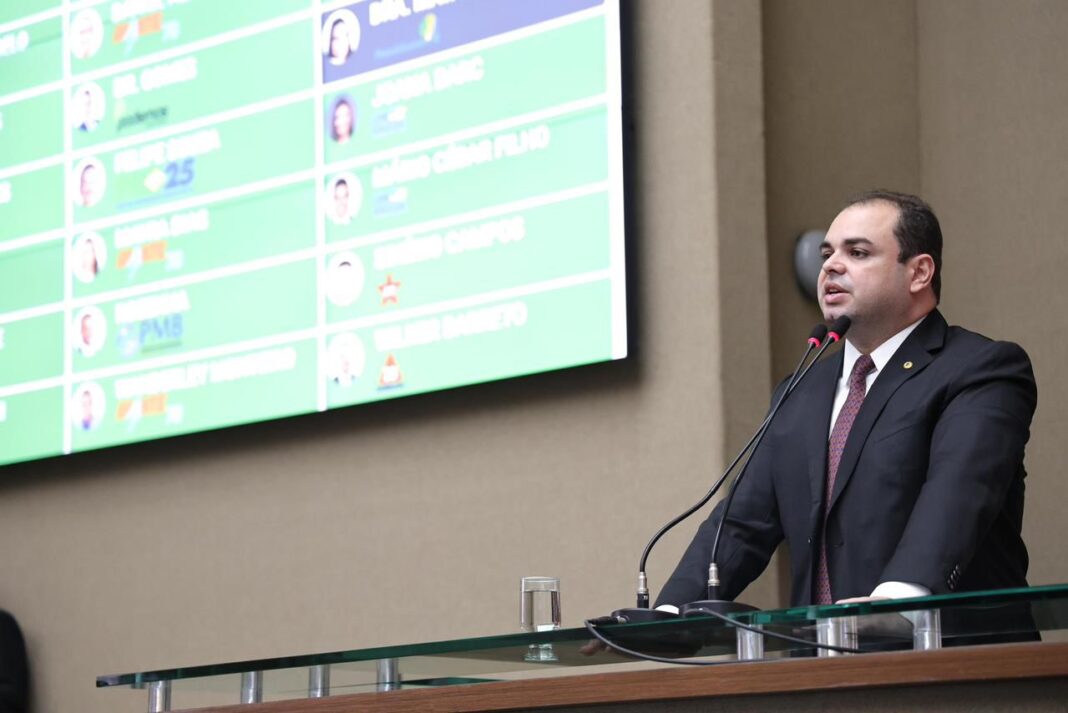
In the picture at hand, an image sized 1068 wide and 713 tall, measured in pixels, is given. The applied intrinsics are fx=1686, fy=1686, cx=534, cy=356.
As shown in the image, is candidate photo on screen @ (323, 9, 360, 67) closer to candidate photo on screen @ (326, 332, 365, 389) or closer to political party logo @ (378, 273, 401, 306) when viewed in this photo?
political party logo @ (378, 273, 401, 306)

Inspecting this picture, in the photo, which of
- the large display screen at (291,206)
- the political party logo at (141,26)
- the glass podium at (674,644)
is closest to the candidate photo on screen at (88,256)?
the large display screen at (291,206)

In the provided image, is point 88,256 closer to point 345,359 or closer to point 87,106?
point 87,106

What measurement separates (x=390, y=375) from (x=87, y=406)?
3.45 feet

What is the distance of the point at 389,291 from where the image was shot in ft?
12.9

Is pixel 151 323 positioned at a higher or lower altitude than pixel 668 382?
higher

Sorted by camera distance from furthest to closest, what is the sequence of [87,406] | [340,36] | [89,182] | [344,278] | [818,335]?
[89,182] → [87,406] → [340,36] → [344,278] → [818,335]

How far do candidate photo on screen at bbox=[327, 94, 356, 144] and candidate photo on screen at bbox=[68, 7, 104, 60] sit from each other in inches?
36.4

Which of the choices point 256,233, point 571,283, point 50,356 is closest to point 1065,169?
point 571,283

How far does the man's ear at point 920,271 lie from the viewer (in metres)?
2.62

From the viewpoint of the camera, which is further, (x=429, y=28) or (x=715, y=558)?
(x=429, y=28)

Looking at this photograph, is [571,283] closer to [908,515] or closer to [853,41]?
[853,41]

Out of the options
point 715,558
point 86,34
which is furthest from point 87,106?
point 715,558

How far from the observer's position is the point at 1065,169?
3738mm

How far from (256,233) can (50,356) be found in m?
0.79
